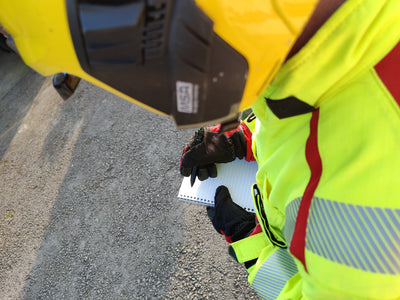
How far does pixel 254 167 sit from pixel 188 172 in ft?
1.32

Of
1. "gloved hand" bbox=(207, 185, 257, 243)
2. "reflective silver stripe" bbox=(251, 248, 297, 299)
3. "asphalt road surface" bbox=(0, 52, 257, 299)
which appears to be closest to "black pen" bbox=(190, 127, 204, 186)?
"gloved hand" bbox=(207, 185, 257, 243)

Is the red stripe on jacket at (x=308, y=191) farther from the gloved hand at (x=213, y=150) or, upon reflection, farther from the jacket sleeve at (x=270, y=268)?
the gloved hand at (x=213, y=150)

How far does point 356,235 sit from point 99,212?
185 centimetres

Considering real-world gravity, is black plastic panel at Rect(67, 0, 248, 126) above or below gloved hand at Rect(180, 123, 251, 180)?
above

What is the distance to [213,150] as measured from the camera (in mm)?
1601

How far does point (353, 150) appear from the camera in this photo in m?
0.65

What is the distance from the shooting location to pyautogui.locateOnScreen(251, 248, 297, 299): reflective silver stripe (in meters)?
1.01

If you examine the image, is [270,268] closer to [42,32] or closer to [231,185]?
[231,185]

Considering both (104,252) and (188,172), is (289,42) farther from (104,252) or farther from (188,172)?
(104,252)

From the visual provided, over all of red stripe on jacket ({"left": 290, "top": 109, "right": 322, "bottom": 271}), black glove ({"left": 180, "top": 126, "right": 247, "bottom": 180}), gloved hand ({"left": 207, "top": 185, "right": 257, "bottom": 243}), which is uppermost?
red stripe on jacket ({"left": 290, "top": 109, "right": 322, "bottom": 271})

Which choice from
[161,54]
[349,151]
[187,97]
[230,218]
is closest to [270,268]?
[230,218]

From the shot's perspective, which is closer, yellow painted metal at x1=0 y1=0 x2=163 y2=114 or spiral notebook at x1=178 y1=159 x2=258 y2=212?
yellow painted metal at x1=0 y1=0 x2=163 y2=114

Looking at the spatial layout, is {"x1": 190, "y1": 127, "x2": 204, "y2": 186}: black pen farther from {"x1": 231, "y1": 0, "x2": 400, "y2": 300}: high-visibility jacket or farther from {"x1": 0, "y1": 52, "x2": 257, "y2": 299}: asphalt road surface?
{"x1": 231, "y1": 0, "x2": 400, "y2": 300}: high-visibility jacket

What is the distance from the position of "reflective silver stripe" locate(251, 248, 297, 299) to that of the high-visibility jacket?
26 centimetres
